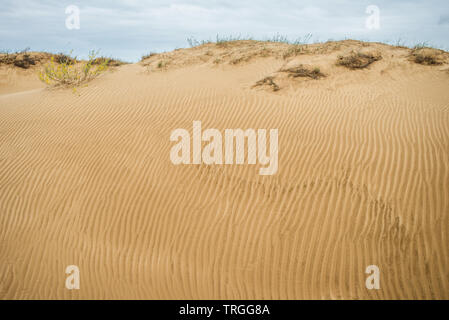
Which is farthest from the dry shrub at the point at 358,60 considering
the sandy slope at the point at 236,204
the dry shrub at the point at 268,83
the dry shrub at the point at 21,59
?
the dry shrub at the point at 21,59

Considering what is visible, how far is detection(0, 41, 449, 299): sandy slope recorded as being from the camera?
3.33 m

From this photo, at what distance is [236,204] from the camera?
4.04 m

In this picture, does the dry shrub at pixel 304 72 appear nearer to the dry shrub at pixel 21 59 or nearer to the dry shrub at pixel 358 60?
the dry shrub at pixel 358 60

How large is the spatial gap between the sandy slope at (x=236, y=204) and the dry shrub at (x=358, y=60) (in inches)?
95.1

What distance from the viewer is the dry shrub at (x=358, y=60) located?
8227 mm

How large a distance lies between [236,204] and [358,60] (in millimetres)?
7523

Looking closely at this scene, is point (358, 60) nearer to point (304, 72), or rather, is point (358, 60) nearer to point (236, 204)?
point (304, 72)

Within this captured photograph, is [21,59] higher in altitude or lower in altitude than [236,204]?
higher

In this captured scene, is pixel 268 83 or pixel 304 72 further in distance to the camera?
pixel 304 72

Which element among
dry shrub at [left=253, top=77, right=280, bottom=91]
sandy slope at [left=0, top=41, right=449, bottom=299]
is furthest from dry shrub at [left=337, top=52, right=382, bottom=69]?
dry shrub at [left=253, top=77, right=280, bottom=91]

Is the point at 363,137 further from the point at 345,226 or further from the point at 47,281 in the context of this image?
the point at 47,281

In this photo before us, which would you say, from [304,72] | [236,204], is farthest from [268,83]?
[236,204]

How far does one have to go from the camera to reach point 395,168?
12.9ft

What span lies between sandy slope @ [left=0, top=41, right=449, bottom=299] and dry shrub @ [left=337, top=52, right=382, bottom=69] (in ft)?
7.93
